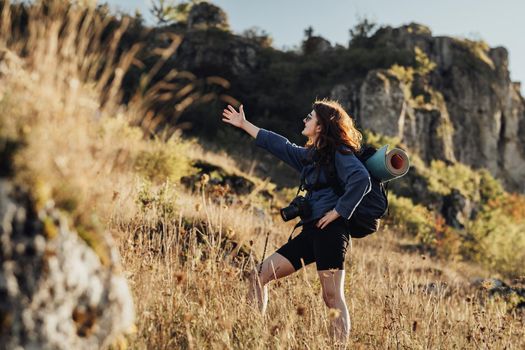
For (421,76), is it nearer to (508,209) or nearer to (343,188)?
(508,209)

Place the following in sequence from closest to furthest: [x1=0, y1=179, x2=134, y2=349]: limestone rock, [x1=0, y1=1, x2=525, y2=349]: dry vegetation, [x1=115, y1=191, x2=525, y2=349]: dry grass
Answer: [x1=0, y1=179, x2=134, y2=349]: limestone rock < [x1=0, y1=1, x2=525, y2=349]: dry vegetation < [x1=115, y1=191, x2=525, y2=349]: dry grass

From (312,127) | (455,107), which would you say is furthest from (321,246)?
(455,107)

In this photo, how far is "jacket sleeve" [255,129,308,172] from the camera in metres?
3.45

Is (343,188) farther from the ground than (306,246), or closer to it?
farther from the ground

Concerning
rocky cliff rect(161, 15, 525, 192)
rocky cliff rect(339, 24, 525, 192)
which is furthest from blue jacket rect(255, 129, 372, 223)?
rocky cliff rect(339, 24, 525, 192)

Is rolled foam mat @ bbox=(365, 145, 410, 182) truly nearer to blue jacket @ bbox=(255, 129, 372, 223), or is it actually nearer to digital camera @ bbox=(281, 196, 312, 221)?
blue jacket @ bbox=(255, 129, 372, 223)

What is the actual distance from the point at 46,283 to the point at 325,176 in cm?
211

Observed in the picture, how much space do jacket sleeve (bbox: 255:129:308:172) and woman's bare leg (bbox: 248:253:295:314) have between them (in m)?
0.70

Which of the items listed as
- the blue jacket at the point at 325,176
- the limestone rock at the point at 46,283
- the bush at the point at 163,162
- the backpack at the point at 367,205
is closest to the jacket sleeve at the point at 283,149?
the blue jacket at the point at 325,176

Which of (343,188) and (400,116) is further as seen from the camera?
(400,116)

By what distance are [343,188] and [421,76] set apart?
25.0 m

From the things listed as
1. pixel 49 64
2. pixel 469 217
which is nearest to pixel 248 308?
pixel 49 64

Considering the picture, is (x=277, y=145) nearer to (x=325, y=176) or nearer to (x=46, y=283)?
(x=325, y=176)

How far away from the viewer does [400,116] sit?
74.3 feet
